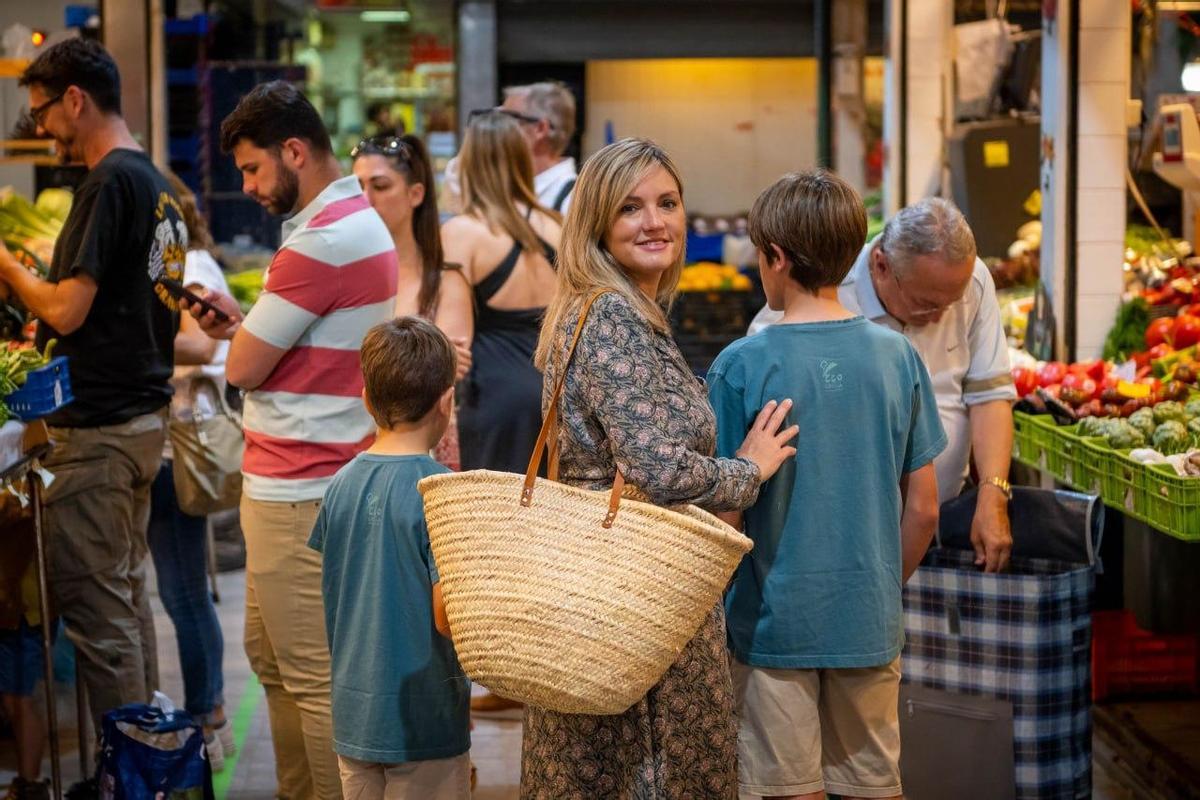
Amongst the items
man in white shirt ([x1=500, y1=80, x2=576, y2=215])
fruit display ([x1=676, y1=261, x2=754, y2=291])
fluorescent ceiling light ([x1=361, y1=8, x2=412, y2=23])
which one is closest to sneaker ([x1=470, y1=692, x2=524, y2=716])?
man in white shirt ([x1=500, y1=80, x2=576, y2=215])

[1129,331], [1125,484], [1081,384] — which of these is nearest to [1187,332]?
[1129,331]

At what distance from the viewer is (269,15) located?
1274 centimetres

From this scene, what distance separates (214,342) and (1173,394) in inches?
119

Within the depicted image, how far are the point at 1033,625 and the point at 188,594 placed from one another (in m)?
2.58

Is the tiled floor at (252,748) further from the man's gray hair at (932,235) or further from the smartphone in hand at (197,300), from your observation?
the man's gray hair at (932,235)

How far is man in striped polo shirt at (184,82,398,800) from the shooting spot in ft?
12.2

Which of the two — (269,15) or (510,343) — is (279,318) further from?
(269,15)

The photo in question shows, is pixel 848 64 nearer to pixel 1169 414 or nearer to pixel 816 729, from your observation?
pixel 1169 414

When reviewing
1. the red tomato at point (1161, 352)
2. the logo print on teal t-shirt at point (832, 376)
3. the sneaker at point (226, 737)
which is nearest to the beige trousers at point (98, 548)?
the sneaker at point (226, 737)

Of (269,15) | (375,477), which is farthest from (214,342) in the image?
(269,15)

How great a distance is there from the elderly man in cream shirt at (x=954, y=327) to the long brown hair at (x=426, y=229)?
3.70ft

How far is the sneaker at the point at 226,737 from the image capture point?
500 centimetres

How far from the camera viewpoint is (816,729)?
3.12 meters

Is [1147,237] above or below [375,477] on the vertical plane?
above
